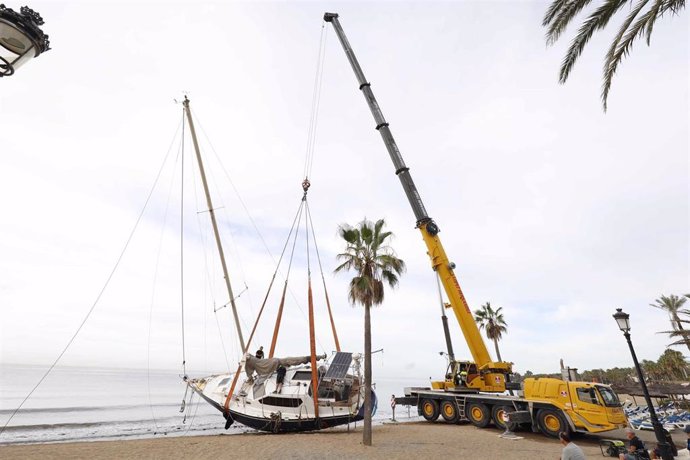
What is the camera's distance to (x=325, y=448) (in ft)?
49.3

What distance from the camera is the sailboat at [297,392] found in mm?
19422

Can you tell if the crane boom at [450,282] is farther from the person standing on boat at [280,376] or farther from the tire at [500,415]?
the person standing on boat at [280,376]

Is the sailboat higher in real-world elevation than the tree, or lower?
lower

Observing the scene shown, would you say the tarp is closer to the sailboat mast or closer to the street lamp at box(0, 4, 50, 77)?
the sailboat mast

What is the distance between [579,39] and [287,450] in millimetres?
17934

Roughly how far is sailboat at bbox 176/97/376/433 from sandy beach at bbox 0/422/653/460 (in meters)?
1.07

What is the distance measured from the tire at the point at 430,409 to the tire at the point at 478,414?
2499 mm

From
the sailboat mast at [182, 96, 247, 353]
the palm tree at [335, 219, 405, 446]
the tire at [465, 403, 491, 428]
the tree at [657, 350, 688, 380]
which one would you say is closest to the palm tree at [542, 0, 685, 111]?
the palm tree at [335, 219, 405, 446]

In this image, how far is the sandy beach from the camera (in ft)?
45.3

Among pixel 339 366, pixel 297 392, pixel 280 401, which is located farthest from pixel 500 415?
pixel 280 401

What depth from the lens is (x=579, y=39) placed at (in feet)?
32.1

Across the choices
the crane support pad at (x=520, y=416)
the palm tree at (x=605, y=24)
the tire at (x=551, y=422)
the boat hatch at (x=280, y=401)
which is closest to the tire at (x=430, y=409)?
the crane support pad at (x=520, y=416)

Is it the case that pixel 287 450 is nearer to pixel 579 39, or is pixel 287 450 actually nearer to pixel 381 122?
pixel 579 39

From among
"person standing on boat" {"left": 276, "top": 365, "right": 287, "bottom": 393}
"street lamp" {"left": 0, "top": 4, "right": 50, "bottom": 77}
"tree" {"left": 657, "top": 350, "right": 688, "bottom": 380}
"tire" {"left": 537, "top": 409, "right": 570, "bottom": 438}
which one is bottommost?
"tire" {"left": 537, "top": 409, "right": 570, "bottom": 438}
